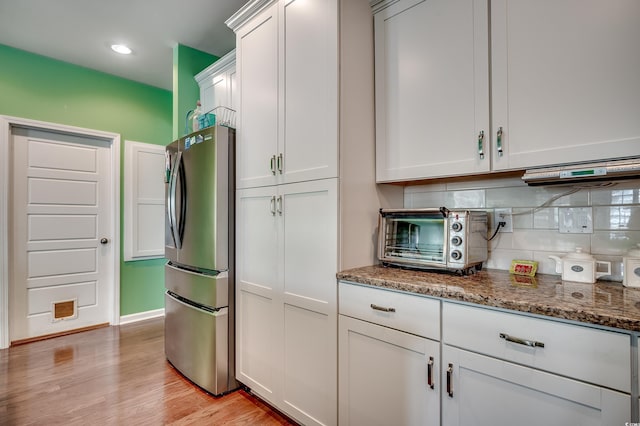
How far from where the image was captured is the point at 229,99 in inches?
Result: 107

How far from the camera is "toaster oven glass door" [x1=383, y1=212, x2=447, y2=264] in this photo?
1.57 m

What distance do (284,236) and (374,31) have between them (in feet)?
4.12

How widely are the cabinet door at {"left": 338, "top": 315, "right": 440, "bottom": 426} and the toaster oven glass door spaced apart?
0.41 m

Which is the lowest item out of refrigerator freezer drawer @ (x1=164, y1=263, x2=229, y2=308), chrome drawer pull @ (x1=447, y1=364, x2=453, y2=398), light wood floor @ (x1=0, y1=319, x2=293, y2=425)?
light wood floor @ (x1=0, y1=319, x2=293, y2=425)

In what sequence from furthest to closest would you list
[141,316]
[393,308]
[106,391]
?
[141,316] → [106,391] → [393,308]

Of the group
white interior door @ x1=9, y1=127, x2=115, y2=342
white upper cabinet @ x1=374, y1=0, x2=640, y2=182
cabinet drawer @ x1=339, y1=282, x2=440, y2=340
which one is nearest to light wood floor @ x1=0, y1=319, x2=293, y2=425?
white interior door @ x1=9, y1=127, x2=115, y2=342

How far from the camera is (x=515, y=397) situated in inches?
42.3

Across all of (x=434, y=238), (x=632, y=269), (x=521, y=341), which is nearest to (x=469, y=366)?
(x=521, y=341)

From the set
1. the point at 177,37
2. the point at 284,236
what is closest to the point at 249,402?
the point at 284,236

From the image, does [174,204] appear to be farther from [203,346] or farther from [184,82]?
[184,82]

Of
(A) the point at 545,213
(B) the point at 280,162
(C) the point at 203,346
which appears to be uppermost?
(B) the point at 280,162

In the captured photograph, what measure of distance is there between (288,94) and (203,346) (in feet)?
5.59

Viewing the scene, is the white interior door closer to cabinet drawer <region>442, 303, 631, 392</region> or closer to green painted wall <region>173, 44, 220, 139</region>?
green painted wall <region>173, 44, 220, 139</region>

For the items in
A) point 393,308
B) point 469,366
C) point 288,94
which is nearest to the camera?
point 469,366
